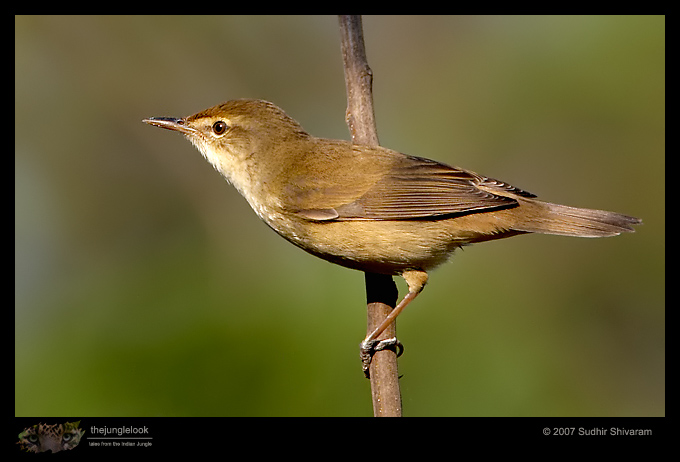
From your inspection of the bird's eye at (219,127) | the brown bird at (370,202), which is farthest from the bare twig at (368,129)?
the bird's eye at (219,127)

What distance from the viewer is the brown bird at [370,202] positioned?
14.1 feet

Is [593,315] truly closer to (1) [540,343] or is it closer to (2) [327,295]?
(1) [540,343]

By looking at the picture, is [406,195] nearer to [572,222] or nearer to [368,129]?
[368,129]

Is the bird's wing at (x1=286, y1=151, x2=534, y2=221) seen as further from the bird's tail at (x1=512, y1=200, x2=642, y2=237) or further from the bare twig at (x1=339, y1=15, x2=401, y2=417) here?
the bare twig at (x1=339, y1=15, x2=401, y2=417)

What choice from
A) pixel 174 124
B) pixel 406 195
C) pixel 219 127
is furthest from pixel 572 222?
pixel 174 124

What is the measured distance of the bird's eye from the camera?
4711 millimetres

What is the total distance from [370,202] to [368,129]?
741 mm

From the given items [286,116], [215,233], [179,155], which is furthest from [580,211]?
[179,155]

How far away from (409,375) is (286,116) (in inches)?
78.6

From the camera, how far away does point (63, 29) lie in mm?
6246

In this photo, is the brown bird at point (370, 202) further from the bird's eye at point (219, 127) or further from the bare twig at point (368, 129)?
the bare twig at point (368, 129)

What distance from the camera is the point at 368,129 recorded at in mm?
4941

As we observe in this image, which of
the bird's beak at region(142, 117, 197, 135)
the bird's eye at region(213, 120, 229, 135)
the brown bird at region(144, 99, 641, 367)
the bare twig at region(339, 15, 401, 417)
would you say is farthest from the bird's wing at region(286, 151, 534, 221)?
the bird's beak at region(142, 117, 197, 135)

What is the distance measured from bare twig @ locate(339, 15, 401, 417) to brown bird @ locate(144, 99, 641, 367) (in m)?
0.15
